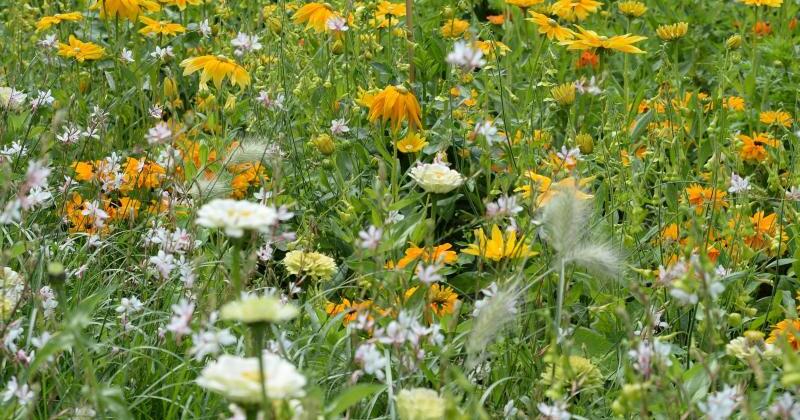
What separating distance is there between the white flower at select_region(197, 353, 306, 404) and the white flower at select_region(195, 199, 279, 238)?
0.14 meters

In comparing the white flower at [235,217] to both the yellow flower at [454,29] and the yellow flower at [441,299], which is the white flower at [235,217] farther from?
the yellow flower at [454,29]

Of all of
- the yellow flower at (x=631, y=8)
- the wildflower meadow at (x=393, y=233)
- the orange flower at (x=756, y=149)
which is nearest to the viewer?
the wildflower meadow at (x=393, y=233)

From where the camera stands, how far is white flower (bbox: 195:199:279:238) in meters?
1.22

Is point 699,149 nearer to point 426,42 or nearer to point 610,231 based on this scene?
point 610,231

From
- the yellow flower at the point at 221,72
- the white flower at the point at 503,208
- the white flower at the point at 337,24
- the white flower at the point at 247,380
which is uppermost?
the white flower at the point at 247,380

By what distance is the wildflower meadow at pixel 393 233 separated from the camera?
1529 millimetres

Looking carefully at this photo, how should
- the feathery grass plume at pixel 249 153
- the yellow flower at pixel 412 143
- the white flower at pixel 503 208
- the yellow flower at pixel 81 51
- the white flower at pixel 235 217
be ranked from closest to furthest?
1. the white flower at pixel 235 217
2. the white flower at pixel 503 208
3. the feathery grass plume at pixel 249 153
4. the yellow flower at pixel 412 143
5. the yellow flower at pixel 81 51

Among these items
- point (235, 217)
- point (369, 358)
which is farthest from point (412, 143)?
point (235, 217)

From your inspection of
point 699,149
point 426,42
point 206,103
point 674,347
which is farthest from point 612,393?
point 426,42

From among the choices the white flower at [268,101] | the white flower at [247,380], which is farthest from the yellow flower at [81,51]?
the white flower at [247,380]

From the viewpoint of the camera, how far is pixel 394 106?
8.70ft

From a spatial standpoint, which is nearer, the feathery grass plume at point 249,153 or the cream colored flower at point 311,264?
the cream colored flower at point 311,264

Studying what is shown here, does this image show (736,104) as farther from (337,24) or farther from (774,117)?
(337,24)

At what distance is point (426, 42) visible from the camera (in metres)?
3.56
